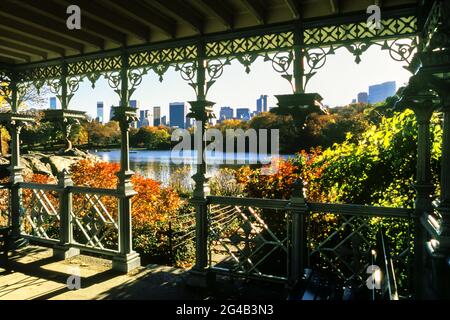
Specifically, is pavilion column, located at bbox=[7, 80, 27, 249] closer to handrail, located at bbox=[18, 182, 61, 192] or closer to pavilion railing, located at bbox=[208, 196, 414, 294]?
handrail, located at bbox=[18, 182, 61, 192]

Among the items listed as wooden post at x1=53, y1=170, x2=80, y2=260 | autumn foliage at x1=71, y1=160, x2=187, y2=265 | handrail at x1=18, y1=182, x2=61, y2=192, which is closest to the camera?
wooden post at x1=53, y1=170, x2=80, y2=260

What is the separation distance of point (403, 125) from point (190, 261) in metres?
5.51

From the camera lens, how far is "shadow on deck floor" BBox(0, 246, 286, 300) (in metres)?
4.98

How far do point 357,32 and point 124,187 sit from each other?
447 cm

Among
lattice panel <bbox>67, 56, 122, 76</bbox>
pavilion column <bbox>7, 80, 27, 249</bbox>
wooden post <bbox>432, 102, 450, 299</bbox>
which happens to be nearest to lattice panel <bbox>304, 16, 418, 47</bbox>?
wooden post <bbox>432, 102, 450, 299</bbox>

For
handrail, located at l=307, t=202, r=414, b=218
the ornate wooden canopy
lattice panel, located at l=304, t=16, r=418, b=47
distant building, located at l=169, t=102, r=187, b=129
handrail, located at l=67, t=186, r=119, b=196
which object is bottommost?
handrail, located at l=307, t=202, r=414, b=218

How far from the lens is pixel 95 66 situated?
6.40 metres

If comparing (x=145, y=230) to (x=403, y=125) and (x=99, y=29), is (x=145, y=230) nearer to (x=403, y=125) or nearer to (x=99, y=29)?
(x=99, y=29)

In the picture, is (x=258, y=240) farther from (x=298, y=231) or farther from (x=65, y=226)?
(x=65, y=226)

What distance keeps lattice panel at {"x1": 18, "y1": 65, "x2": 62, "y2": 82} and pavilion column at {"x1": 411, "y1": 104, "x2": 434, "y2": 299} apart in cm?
652

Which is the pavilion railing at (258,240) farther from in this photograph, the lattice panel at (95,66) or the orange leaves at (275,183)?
the lattice panel at (95,66)

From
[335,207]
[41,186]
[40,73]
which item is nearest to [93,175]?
[41,186]

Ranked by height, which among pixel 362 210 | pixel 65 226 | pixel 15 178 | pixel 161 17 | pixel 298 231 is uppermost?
pixel 161 17
